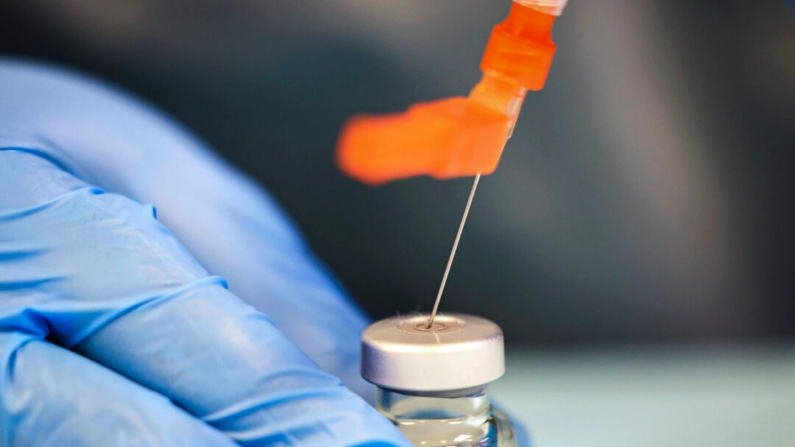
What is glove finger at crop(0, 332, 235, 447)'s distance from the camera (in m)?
0.85

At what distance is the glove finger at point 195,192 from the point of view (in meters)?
1.29

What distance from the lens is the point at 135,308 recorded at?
0.97 metres

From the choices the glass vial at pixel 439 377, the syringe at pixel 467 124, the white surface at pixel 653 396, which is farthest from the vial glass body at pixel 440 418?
the white surface at pixel 653 396

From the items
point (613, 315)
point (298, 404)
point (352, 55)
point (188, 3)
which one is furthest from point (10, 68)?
point (613, 315)

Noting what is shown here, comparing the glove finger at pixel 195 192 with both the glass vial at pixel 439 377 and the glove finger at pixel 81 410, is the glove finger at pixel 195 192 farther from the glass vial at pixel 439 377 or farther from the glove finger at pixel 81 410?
the glove finger at pixel 81 410

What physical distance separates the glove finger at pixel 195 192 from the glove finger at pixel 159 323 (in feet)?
0.68

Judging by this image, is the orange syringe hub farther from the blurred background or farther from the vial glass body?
the vial glass body

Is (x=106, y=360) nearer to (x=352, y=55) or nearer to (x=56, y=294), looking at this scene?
(x=56, y=294)

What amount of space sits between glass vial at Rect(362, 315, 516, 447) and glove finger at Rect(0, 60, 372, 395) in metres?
0.30

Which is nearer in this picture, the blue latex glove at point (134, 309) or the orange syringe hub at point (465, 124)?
the blue latex glove at point (134, 309)

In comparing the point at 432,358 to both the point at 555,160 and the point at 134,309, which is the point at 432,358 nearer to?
the point at 134,309

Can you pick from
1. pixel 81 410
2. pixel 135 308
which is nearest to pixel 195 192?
pixel 135 308

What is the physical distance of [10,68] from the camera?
53.7 inches

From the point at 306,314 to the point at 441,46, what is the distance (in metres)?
0.69
